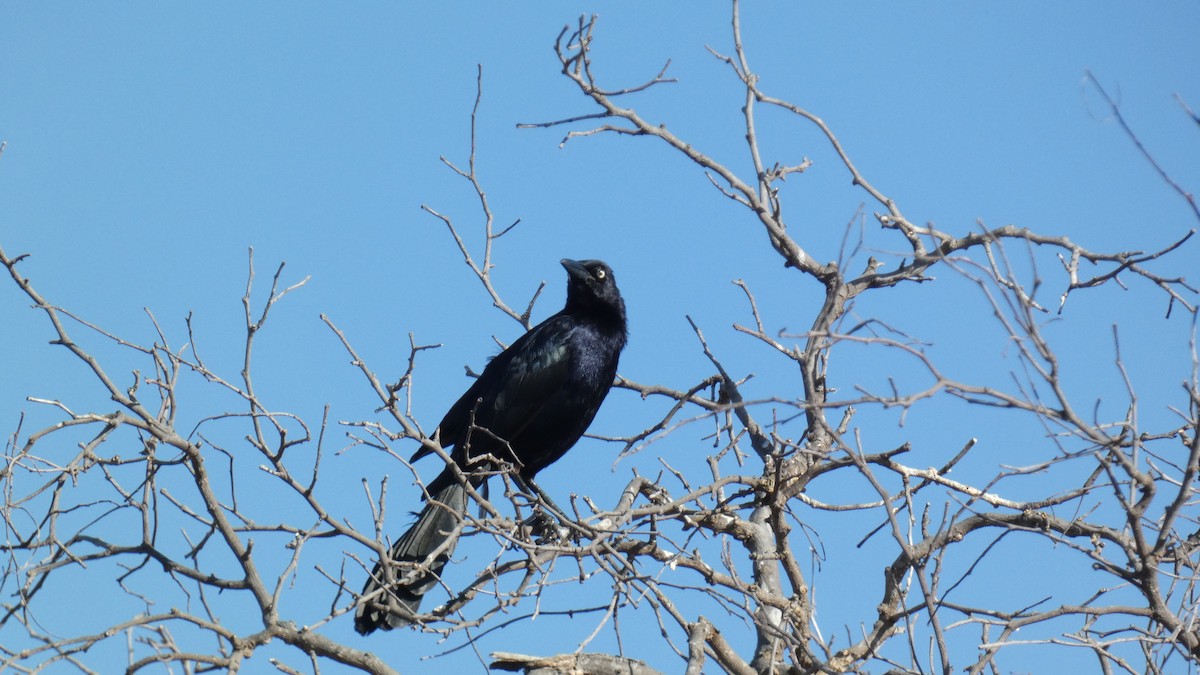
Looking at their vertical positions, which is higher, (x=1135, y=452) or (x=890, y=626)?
(x=890, y=626)

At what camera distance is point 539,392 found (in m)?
6.27

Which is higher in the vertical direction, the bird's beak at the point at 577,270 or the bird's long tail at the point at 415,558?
the bird's beak at the point at 577,270

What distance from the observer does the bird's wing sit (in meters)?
6.27

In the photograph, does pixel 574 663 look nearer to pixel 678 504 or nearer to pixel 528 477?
pixel 678 504

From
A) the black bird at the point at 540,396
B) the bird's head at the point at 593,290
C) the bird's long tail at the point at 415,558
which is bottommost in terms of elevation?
the bird's long tail at the point at 415,558

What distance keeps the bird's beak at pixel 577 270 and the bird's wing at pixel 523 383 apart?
0.36m

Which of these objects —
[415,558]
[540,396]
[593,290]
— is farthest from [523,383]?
[415,558]

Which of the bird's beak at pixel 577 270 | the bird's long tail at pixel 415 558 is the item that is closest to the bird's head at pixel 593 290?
the bird's beak at pixel 577 270

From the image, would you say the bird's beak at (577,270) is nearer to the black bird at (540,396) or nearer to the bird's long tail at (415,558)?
the black bird at (540,396)

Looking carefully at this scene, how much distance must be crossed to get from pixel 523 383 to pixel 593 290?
0.82m

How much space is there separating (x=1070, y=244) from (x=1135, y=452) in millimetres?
1515

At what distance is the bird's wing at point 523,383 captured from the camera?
6266 mm

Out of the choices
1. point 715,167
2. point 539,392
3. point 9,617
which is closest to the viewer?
point 9,617

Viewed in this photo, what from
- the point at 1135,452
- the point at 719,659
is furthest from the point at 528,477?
the point at 1135,452
